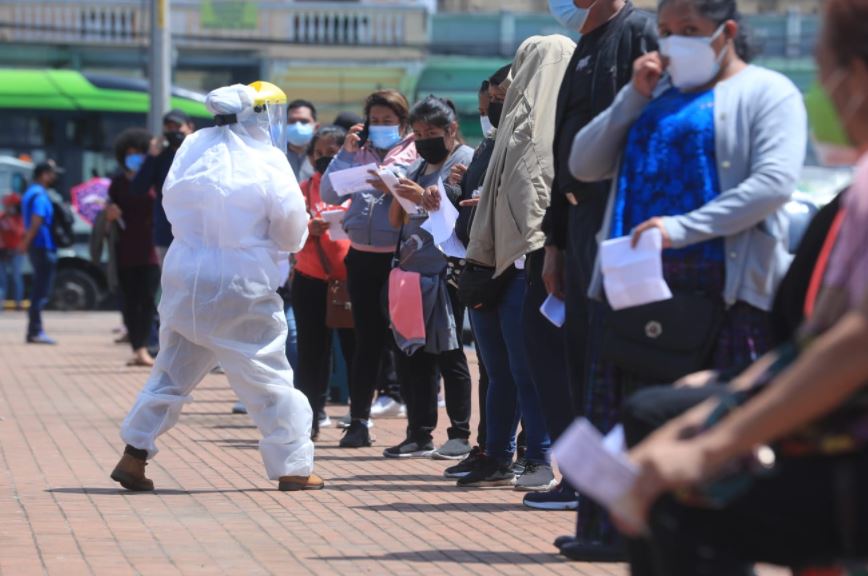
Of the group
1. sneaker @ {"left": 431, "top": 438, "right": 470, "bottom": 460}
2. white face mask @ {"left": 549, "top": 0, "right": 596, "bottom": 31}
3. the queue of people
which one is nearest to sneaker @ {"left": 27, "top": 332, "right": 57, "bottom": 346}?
the queue of people

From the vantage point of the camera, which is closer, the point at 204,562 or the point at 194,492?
the point at 204,562

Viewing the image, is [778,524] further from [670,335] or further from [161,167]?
[161,167]

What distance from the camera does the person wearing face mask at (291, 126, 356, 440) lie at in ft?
33.2

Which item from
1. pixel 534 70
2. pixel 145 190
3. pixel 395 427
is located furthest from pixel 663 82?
pixel 145 190

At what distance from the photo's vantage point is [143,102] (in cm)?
2998

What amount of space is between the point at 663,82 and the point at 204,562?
2.30 m

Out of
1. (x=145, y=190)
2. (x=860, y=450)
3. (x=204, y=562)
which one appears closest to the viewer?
(x=860, y=450)

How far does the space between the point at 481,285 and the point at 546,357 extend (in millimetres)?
808

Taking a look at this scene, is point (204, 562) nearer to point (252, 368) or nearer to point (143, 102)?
point (252, 368)

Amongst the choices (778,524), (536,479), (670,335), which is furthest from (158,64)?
(778,524)

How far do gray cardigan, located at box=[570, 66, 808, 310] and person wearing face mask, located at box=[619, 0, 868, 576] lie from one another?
189 cm

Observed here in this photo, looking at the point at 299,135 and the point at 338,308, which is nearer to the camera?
the point at 338,308

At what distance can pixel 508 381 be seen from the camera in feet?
26.7

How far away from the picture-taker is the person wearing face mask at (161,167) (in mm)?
14422
